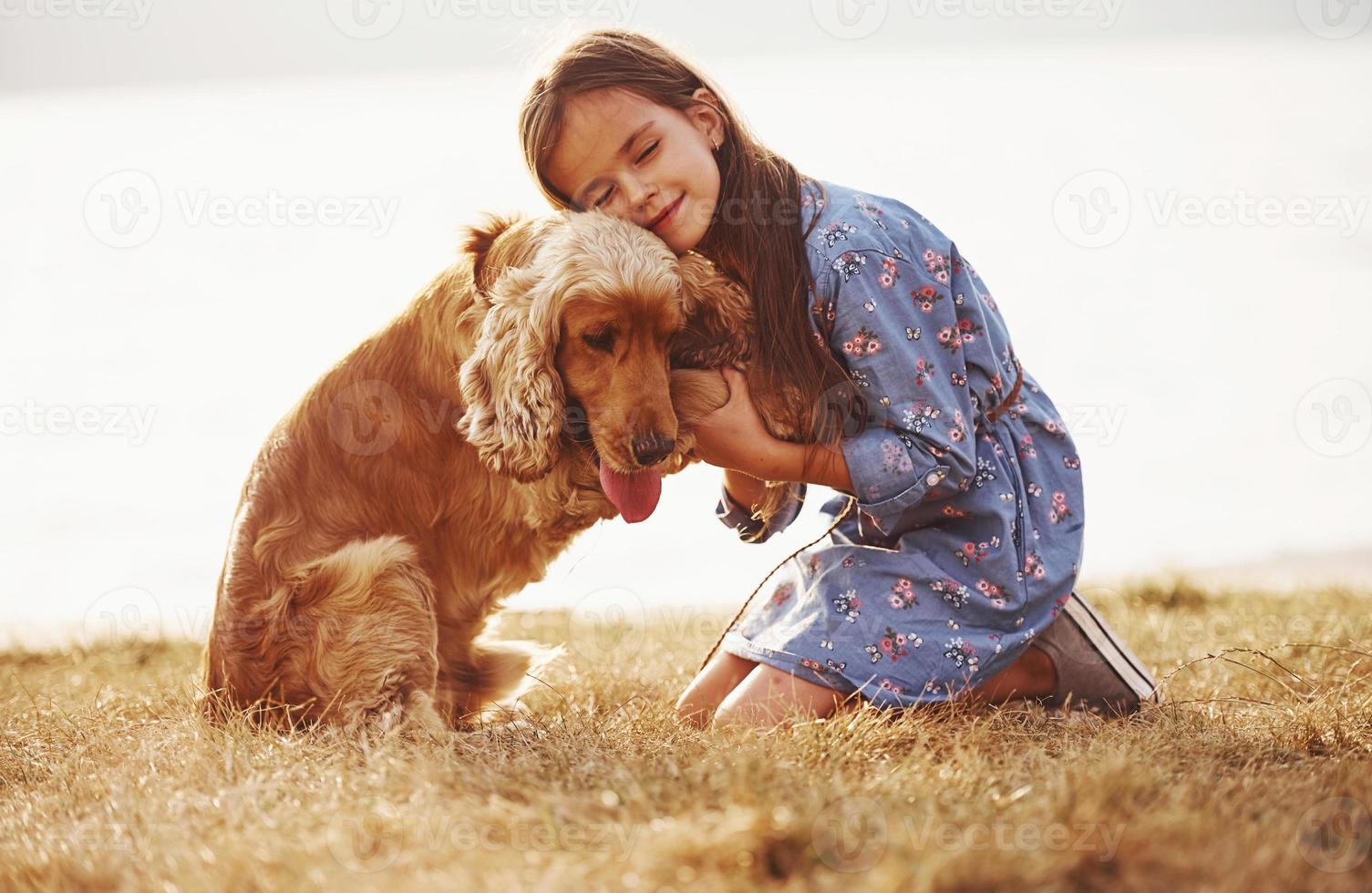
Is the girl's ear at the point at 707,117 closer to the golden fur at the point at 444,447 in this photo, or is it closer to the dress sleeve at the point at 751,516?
the golden fur at the point at 444,447

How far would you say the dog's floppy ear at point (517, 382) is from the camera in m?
2.64

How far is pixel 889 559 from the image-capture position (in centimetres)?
282

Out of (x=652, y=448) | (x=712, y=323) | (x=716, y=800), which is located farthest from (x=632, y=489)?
(x=716, y=800)

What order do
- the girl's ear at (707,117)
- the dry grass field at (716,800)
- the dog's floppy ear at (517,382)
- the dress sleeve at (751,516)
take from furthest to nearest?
the dress sleeve at (751,516)
the girl's ear at (707,117)
the dog's floppy ear at (517,382)
the dry grass field at (716,800)

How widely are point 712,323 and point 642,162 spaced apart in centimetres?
46

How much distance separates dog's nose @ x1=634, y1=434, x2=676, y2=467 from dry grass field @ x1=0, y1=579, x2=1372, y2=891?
654 mm

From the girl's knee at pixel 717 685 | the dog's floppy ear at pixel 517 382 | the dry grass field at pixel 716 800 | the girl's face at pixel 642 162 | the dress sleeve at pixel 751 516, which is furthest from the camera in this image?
the dress sleeve at pixel 751 516

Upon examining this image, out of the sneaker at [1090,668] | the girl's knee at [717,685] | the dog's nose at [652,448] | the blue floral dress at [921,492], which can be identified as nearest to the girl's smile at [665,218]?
the blue floral dress at [921,492]

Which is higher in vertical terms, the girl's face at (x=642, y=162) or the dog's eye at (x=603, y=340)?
the girl's face at (x=642, y=162)

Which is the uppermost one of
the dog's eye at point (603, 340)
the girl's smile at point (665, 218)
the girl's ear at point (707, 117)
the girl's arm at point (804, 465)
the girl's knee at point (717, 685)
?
the girl's ear at point (707, 117)

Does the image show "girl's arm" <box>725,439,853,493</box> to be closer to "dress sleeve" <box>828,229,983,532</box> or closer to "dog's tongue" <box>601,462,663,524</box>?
"dress sleeve" <box>828,229,983,532</box>

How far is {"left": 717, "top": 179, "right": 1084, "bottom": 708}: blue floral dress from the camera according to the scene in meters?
2.62

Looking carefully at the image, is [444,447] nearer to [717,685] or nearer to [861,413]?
[717,685]

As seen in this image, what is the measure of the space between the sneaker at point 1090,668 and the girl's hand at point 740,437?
3.12 ft
